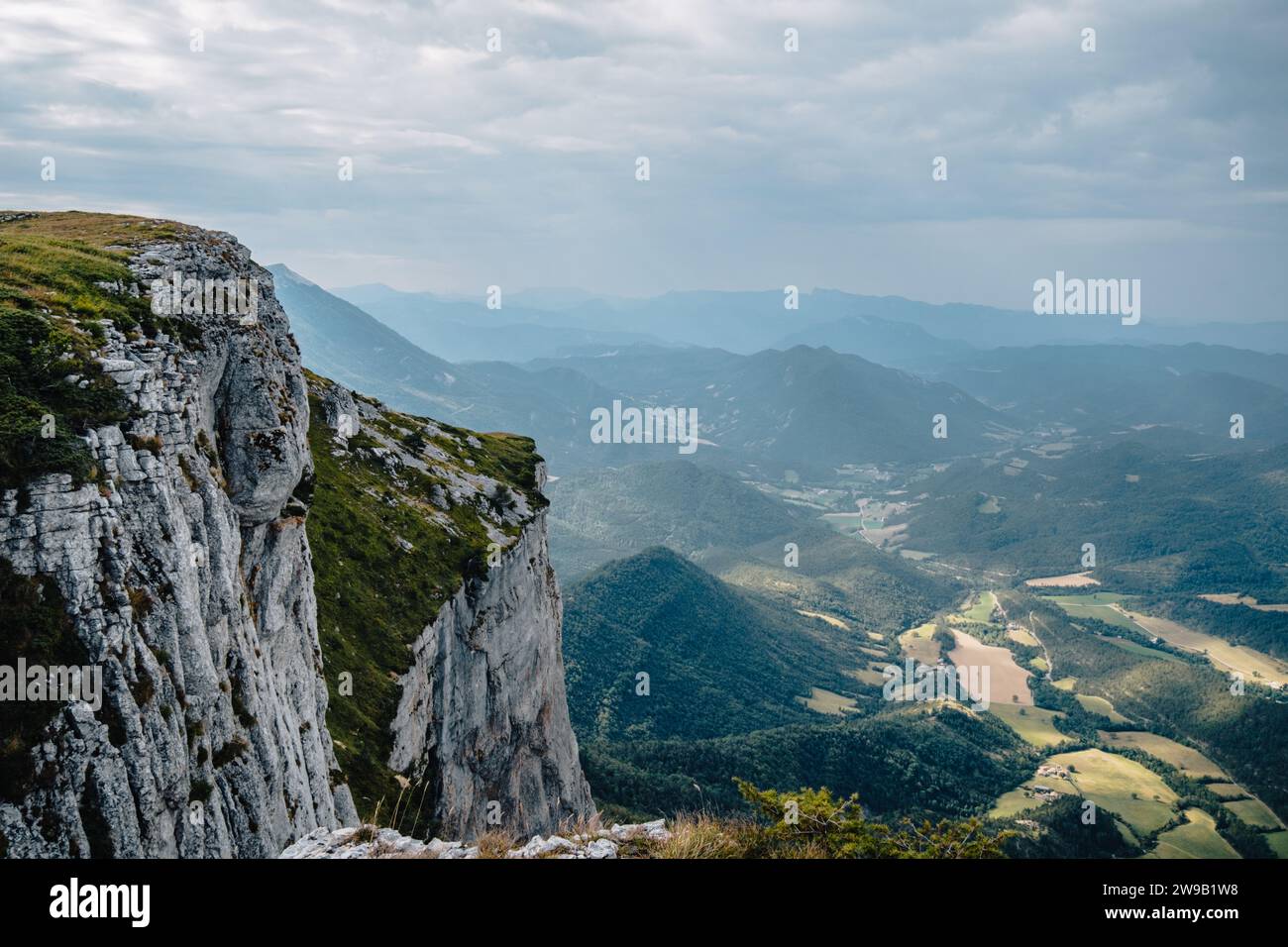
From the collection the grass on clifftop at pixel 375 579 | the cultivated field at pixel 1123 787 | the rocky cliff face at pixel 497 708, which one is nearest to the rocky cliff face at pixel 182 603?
the grass on clifftop at pixel 375 579

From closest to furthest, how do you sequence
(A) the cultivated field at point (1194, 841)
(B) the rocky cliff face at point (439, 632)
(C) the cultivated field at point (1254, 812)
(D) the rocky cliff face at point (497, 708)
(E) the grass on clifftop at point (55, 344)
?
(E) the grass on clifftop at point (55, 344), (B) the rocky cliff face at point (439, 632), (D) the rocky cliff face at point (497, 708), (A) the cultivated field at point (1194, 841), (C) the cultivated field at point (1254, 812)

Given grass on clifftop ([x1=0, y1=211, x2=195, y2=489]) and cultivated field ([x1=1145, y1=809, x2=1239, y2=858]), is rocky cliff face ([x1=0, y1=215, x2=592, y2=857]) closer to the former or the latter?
grass on clifftop ([x1=0, y1=211, x2=195, y2=489])

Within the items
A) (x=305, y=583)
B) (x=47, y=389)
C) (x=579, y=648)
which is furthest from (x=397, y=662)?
(x=579, y=648)

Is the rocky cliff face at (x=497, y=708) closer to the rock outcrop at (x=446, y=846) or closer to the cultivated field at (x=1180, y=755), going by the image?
the rock outcrop at (x=446, y=846)

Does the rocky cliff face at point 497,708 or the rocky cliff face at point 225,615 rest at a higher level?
the rocky cliff face at point 225,615

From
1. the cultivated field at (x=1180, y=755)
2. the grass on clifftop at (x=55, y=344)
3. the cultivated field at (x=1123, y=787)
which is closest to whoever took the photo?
the grass on clifftop at (x=55, y=344)

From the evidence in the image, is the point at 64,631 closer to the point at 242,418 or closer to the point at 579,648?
the point at 242,418
